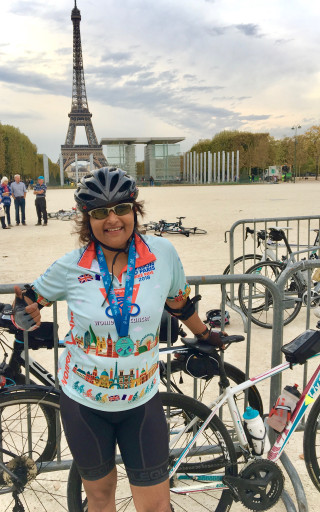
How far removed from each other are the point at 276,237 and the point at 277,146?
310ft

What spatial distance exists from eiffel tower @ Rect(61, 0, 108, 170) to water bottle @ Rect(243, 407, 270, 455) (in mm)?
85567

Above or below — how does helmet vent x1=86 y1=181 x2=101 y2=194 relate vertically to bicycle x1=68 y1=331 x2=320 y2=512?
above

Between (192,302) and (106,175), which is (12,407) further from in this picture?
(106,175)

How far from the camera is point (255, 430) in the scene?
7.49ft

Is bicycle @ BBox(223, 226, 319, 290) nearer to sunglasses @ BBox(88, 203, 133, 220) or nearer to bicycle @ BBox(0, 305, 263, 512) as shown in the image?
bicycle @ BBox(0, 305, 263, 512)

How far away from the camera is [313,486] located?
2.76 metres

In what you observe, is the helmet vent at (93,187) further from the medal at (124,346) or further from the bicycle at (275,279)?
the bicycle at (275,279)

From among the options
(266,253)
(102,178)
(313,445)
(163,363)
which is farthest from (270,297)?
(102,178)

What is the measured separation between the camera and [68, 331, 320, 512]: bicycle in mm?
2248

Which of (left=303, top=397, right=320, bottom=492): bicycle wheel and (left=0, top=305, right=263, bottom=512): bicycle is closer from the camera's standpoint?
(left=0, top=305, right=263, bottom=512): bicycle

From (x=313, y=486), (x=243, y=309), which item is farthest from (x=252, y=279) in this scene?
(x=243, y=309)

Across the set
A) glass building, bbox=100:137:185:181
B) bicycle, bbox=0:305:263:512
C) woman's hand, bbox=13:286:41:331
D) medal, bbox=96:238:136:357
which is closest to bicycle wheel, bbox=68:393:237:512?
bicycle, bbox=0:305:263:512

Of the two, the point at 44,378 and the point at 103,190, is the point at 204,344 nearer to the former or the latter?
the point at 103,190

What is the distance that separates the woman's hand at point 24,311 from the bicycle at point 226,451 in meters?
0.75
